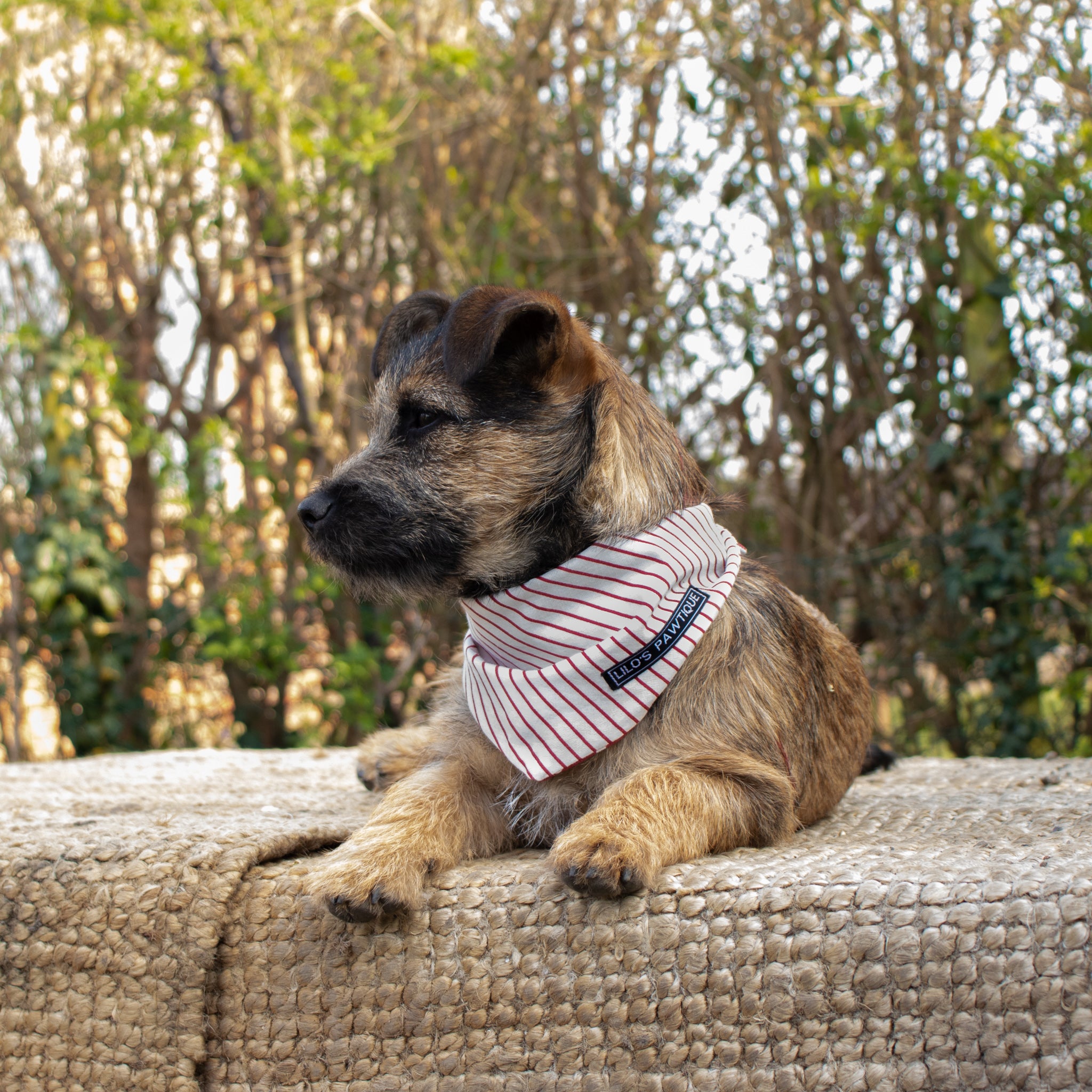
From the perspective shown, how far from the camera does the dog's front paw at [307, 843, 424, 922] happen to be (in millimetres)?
1547

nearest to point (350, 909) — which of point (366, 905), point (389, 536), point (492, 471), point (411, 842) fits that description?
point (366, 905)

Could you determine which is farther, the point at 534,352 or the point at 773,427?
the point at 773,427

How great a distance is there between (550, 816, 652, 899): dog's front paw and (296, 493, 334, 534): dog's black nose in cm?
85

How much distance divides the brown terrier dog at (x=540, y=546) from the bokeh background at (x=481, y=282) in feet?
8.61

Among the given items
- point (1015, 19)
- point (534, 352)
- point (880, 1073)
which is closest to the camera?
point (880, 1073)

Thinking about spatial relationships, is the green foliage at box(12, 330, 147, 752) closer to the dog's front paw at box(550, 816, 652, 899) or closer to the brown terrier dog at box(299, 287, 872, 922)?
the brown terrier dog at box(299, 287, 872, 922)

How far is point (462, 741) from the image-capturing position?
7.11ft

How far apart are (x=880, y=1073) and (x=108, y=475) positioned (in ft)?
21.1

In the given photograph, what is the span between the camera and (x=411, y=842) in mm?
1713

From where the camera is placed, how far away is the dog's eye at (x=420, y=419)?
2.07 metres

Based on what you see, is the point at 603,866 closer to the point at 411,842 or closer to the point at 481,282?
the point at 411,842

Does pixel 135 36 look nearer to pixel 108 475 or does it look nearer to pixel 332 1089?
pixel 108 475

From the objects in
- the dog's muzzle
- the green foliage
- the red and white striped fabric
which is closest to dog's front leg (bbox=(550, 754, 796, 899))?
the red and white striped fabric

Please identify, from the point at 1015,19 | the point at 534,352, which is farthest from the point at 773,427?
the point at 534,352
